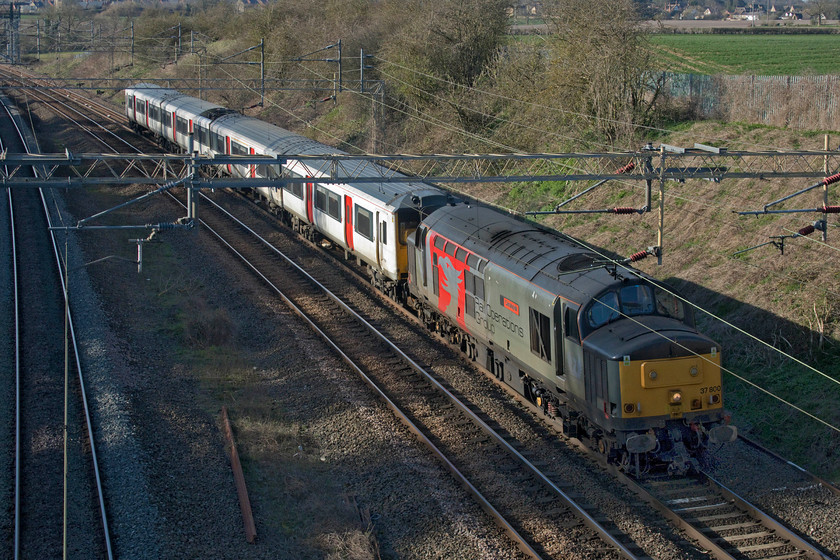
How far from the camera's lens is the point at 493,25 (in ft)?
137

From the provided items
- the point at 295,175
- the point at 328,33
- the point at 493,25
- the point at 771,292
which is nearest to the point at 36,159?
the point at 295,175

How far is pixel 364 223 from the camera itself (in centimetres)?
2356

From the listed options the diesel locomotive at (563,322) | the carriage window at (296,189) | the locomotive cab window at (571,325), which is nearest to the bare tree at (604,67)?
the carriage window at (296,189)

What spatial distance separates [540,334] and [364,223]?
1020 centimetres

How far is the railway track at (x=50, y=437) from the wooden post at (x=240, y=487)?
195 centimetres

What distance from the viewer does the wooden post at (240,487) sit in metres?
11.9

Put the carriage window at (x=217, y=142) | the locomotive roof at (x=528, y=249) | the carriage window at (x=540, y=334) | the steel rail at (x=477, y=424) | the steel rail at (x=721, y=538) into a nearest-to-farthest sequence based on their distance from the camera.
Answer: the steel rail at (x=721, y=538) → the steel rail at (x=477, y=424) → the locomotive roof at (x=528, y=249) → the carriage window at (x=540, y=334) → the carriage window at (x=217, y=142)

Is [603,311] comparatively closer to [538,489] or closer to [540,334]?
[540,334]

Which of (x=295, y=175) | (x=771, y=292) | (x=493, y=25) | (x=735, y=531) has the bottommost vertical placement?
(x=735, y=531)

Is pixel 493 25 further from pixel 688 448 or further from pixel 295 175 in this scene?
pixel 688 448

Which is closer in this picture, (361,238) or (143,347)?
(143,347)

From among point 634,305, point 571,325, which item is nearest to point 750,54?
point 634,305

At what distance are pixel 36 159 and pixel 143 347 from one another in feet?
17.1

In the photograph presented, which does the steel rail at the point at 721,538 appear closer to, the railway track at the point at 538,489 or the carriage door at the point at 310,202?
the railway track at the point at 538,489
